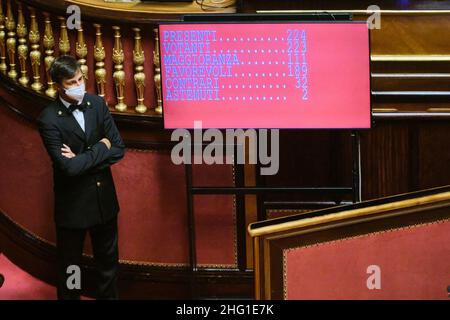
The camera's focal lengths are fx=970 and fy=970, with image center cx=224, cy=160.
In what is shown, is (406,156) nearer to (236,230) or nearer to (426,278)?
(236,230)

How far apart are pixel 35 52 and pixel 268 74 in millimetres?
1290

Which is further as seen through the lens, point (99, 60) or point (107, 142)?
point (99, 60)

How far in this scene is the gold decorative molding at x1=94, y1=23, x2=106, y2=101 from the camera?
4785 mm

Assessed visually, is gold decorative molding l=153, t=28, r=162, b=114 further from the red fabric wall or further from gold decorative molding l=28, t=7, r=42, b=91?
gold decorative molding l=28, t=7, r=42, b=91

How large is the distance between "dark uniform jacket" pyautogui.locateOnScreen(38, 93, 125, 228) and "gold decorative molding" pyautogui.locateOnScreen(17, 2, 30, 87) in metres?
0.80

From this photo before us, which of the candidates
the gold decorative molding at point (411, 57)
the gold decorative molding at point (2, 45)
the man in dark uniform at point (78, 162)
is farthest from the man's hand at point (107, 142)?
the gold decorative molding at point (411, 57)

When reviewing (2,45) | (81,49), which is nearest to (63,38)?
(81,49)

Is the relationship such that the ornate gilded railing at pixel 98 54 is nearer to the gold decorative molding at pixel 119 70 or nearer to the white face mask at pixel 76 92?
the gold decorative molding at pixel 119 70

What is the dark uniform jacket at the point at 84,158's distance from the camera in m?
4.19

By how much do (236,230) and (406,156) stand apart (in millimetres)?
926

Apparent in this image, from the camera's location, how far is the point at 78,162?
4148 millimetres

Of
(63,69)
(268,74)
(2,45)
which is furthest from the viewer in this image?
(2,45)

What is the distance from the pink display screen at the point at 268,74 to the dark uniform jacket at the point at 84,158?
1.09ft

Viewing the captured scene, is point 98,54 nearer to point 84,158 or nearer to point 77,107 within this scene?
point 77,107
